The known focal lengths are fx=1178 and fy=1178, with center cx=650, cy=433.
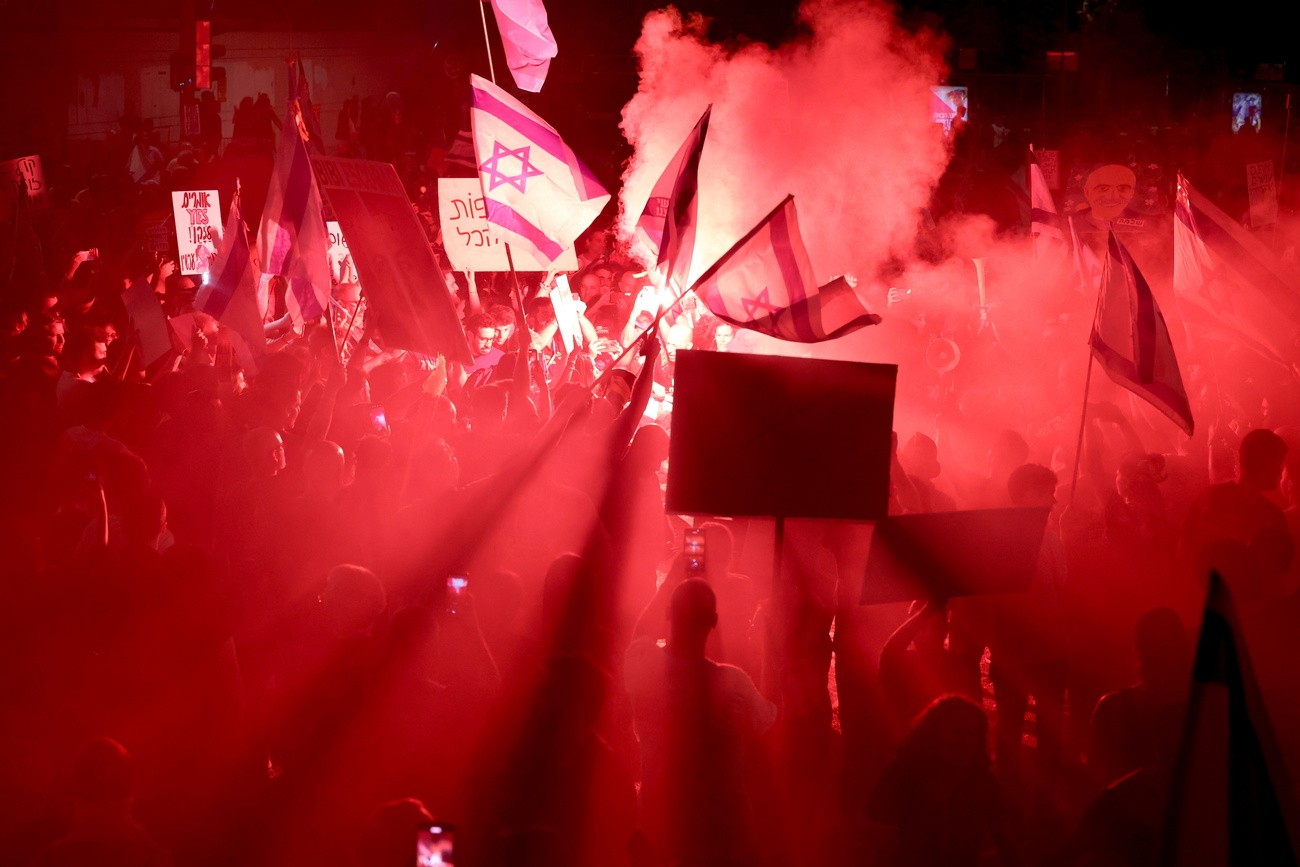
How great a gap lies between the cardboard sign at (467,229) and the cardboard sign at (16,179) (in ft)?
17.5

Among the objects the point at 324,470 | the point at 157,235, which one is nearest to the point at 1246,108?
the point at 157,235

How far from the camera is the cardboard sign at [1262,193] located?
11.5m

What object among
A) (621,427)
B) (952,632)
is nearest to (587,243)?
(621,427)

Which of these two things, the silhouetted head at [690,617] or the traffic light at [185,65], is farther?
the traffic light at [185,65]

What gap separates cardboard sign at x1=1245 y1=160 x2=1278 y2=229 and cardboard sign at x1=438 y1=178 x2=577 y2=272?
6.86 m

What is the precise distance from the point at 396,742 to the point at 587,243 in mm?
10681

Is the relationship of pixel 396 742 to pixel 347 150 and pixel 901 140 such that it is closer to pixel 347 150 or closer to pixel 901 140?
pixel 901 140

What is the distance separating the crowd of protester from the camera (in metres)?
3.65

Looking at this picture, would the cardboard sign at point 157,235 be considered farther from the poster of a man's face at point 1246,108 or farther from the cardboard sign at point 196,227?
the poster of a man's face at point 1246,108

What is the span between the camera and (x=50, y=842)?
3463 millimetres

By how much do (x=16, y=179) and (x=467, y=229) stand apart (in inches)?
220

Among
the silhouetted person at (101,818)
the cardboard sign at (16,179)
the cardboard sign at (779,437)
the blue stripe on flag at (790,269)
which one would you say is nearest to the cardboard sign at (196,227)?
the cardboard sign at (16,179)

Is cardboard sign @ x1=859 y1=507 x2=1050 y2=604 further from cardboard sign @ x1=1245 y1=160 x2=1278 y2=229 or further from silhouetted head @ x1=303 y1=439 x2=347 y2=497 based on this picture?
cardboard sign @ x1=1245 y1=160 x2=1278 y2=229

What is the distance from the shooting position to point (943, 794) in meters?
3.51
